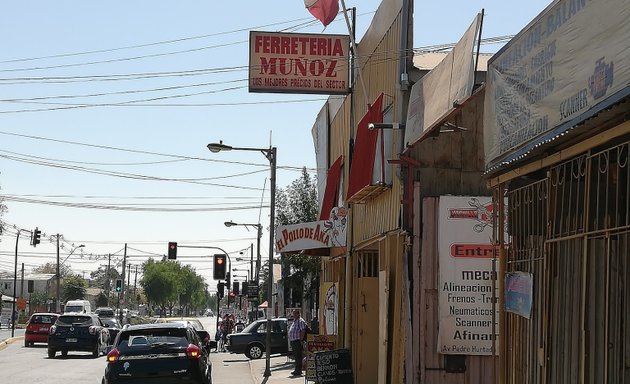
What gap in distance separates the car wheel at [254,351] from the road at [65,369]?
0.82ft

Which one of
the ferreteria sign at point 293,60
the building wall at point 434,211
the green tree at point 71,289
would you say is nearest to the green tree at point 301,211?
the ferreteria sign at point 293,60

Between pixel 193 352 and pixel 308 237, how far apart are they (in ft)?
22.9

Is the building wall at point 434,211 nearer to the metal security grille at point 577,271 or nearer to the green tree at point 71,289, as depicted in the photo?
the metal security grille at point 577,271

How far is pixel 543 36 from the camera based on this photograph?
25.8 feet

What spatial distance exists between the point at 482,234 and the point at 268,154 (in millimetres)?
→ 13602

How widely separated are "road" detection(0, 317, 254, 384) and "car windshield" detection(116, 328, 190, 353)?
6222 millimetres

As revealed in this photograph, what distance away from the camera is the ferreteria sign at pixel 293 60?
18734 mm

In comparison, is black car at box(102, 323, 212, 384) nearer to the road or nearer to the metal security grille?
the road

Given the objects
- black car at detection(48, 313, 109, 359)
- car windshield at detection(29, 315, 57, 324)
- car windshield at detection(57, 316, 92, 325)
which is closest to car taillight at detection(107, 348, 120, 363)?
black car at detection(48, 313, 109, 359)

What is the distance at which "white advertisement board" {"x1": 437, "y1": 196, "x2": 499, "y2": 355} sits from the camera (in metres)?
13.6

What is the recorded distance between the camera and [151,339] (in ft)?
50.7

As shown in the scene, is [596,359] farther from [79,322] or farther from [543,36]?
[79,322]

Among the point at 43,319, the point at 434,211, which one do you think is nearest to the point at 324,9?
the point at 434,211

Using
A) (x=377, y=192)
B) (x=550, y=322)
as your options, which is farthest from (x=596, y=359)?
(x=377, y=192)
